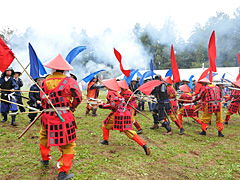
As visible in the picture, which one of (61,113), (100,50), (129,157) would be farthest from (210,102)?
(100,50)

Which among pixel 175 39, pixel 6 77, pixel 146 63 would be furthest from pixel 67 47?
pixel 6 77

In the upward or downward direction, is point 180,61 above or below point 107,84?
above

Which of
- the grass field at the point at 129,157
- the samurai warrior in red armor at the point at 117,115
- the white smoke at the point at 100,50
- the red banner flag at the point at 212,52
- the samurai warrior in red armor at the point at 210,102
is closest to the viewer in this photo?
the grass field at the point at 129,157

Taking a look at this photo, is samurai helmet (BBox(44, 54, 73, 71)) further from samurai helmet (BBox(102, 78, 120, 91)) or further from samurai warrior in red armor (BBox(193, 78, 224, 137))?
samurai warrior in red armor (BBox(193, 78, 224, 137))

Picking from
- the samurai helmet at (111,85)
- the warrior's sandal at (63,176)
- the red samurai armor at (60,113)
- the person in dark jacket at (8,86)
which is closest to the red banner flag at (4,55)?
the red samurai armor at (60,113)

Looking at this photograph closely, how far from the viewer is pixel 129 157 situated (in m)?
3.98

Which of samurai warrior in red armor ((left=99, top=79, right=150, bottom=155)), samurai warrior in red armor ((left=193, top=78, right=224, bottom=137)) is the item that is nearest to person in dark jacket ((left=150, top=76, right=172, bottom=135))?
samurai warrior in red armor ((left=193, top=78, right=224, bottom=137))

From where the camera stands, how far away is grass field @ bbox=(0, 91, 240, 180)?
10.8ft

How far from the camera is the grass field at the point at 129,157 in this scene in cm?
329

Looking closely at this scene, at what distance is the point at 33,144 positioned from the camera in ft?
14.9

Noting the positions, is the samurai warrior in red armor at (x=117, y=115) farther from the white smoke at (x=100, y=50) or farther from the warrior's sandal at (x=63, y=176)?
the white smoke at (x=100, y=50)

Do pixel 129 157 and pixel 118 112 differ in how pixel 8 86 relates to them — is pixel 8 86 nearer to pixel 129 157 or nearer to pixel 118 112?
pixel 118 112

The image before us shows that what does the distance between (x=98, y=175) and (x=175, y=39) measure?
104ft

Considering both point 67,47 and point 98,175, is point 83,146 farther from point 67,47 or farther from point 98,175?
point 67,47
